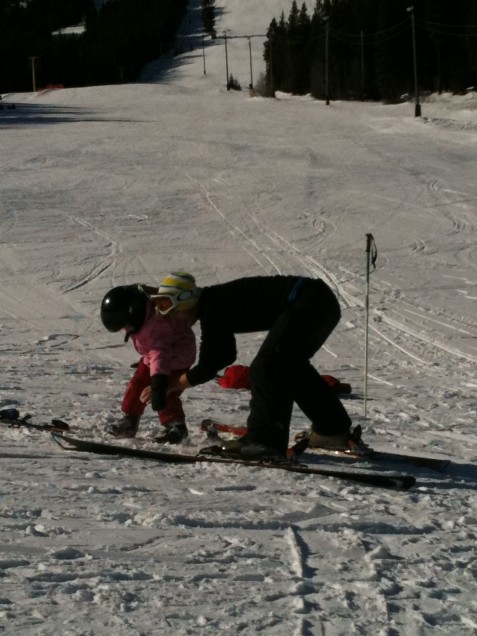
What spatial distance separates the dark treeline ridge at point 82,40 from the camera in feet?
264

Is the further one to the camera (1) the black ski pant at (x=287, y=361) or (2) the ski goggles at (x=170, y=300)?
(2) the ski goggles at (x=170, y=300)

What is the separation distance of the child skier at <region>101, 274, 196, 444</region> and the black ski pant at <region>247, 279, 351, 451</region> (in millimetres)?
585

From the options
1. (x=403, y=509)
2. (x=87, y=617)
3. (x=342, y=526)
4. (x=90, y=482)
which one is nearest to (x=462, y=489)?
(x=403, y=509)

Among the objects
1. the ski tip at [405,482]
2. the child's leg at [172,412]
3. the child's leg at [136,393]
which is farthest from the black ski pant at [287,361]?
the child's leg at [136,393]

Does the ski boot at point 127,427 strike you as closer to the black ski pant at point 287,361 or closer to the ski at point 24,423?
the ski at point 24,423

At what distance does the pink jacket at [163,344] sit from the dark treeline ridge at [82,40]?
68.0 meters

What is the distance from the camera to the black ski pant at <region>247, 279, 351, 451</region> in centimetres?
519

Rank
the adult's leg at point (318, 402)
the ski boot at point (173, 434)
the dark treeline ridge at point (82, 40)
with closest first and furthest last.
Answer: the adult's leg at point (318, 402)
the ski boot at point (173, 434)
the dark treeline ridge at point (82, 40)

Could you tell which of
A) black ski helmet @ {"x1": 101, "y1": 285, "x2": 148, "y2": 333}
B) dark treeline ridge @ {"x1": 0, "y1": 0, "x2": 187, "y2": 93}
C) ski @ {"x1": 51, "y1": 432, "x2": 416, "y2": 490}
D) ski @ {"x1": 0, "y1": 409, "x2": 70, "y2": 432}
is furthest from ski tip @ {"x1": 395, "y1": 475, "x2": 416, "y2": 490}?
dark treeline ridge @ {"x1": 0, "y1": 0, "x2": 187, "y2": 93}

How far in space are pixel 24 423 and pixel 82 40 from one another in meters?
102

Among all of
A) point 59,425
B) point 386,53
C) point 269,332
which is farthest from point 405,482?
point 386,53

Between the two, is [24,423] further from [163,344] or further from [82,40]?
[82,40]

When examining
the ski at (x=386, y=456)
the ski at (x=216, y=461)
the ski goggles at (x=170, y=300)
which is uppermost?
the ski goggles at (x=170, y=300)

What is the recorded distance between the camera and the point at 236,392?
337 inches
